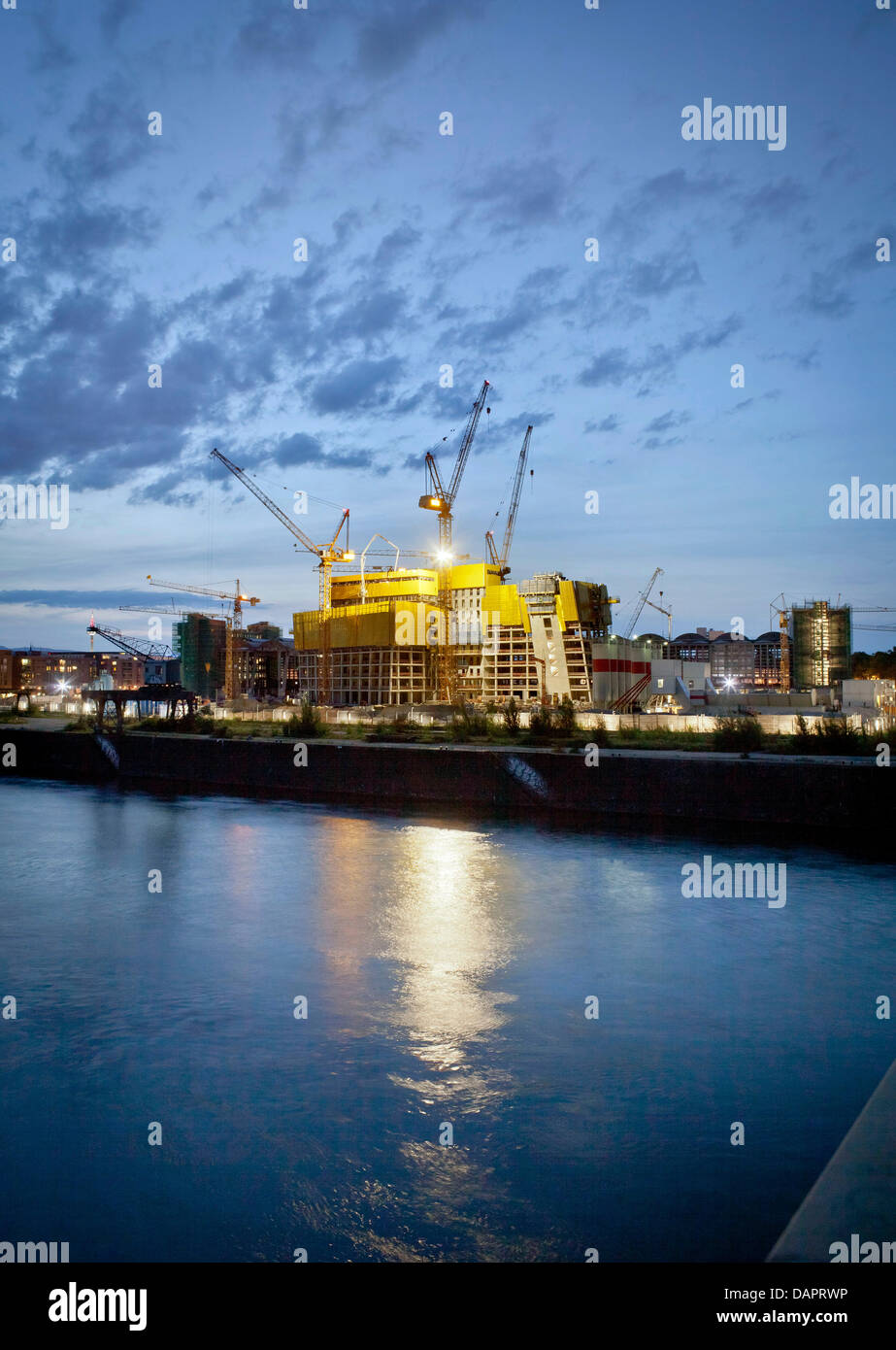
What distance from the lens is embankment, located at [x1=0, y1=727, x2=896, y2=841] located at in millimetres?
Result: 34219

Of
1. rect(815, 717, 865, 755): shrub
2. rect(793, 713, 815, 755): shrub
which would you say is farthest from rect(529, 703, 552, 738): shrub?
rect(815, 717, 865, 755): shrub

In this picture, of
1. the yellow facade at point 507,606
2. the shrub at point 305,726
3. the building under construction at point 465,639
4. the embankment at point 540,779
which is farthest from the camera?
the yellow facade at point 507,606

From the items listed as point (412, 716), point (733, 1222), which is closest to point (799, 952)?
point (733, 1222)

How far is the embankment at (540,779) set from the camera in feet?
112

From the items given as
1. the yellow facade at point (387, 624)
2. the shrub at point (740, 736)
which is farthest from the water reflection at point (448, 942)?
the yellow facade at point (387, 624)

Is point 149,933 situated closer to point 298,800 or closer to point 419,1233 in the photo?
point 419,1233

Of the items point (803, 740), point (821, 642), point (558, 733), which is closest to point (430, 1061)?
point (803, 740)

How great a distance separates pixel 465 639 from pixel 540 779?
49629mm

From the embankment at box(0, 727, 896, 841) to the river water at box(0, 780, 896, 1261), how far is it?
23.4 ft

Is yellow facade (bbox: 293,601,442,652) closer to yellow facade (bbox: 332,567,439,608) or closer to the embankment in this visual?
yellow facade (bbox: 332,567,439,608)

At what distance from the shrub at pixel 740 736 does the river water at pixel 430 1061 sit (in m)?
14.4

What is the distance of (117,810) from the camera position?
44.1 metres

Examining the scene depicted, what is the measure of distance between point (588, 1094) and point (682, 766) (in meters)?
26.5

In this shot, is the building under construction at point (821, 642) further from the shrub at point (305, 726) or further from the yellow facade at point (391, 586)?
the shrub at point (305, 726)
